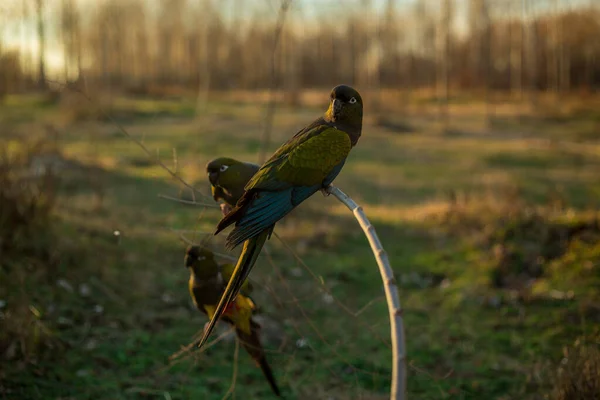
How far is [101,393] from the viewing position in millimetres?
4863

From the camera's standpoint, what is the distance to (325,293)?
6.09 m

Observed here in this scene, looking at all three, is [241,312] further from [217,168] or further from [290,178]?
[290,178]

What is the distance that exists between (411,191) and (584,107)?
16.4m

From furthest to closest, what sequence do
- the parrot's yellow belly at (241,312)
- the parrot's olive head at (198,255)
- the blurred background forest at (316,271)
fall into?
the blurred background forest at (316,271) → the parrot's yellow belly at (241,312) → the parrot's olive head at (198,255)

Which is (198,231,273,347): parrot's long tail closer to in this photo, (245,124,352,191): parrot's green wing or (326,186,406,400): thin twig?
(245,124,352,191): parrot's green wing

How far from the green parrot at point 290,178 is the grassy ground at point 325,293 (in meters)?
0.79

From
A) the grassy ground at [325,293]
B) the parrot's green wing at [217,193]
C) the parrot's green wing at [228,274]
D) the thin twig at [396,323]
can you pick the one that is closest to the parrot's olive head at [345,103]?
the thin twig at [396,323]

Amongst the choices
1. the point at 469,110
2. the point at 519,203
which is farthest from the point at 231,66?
the point at 519,203

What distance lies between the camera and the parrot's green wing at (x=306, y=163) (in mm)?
2791

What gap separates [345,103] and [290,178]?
16.5 inches

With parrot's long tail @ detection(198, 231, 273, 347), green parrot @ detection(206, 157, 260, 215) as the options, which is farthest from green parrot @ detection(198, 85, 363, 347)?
green parrot @ detection(206, 157, 260, 215)

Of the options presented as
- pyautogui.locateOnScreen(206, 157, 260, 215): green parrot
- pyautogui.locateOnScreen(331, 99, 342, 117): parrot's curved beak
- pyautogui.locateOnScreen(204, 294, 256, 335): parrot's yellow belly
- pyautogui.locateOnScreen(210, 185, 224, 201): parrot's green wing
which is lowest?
pyautogui.locateOnScreen(204, 294, 256, 335): parrot's yellow belly

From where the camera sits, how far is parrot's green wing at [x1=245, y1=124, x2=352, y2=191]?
2.79m

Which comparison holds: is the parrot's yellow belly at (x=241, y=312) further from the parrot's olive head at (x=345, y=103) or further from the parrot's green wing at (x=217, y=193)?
the parrot's olive head at (x=345, y=103)
